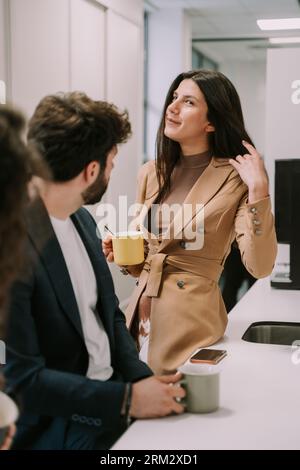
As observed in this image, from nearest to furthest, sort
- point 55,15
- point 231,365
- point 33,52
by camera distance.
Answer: point 231,365, point 33,52, point 55,15

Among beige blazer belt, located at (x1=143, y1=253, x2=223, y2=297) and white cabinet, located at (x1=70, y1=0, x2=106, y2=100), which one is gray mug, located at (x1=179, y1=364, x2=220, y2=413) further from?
white cabinet, located at (x1=70, y1=0, x2=106, y2=100)

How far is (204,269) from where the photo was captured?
1798mm

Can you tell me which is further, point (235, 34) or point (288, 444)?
point (235, 34)

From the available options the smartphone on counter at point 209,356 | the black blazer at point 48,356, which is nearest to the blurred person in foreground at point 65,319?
the black blazer at point 48,356

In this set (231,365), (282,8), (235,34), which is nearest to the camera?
(231,365)

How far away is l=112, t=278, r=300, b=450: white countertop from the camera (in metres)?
1.11

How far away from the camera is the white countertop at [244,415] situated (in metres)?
1.11

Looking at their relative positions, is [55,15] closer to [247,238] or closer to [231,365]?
[247,238]

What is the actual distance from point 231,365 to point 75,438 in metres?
0.50

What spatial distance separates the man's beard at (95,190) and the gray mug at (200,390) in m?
0.39

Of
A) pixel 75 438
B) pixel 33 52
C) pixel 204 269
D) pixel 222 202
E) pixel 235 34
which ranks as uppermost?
pixel 235 34

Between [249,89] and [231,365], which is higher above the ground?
[249,89]

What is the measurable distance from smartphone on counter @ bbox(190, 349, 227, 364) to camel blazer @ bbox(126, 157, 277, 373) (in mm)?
107
